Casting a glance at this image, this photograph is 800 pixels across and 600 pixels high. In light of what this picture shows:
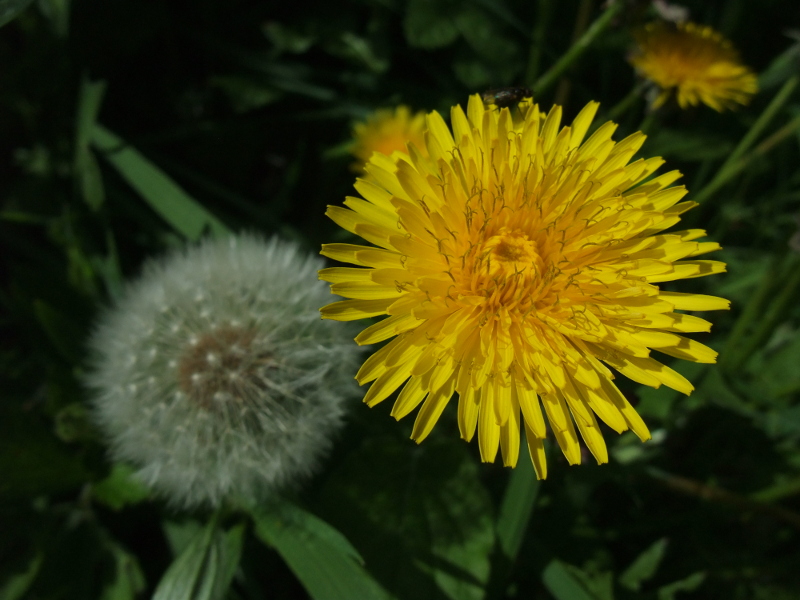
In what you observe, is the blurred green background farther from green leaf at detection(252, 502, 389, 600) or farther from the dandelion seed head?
the dandelion seed head

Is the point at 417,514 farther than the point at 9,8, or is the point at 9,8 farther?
the point at 417,514

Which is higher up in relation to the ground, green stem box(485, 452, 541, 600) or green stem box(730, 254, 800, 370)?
green stem box(730, 254, 800, 370)

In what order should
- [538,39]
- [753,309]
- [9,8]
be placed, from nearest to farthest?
1. [9,8]
2. [753,309]
3. [538,39]

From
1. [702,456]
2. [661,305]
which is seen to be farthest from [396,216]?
[702,456]

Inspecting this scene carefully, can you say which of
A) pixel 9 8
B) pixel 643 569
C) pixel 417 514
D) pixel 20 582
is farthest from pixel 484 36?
pixel 20 582

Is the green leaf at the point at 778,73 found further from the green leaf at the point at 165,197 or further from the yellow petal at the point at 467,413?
the green leaf at the point at 165,197

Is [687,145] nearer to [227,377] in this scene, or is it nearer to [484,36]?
[484,36]

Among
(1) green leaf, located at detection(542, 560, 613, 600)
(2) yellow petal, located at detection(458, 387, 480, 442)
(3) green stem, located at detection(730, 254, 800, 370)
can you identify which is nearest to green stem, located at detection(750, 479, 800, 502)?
(3) green stem, located at detection(730, 254, 800, 370)
